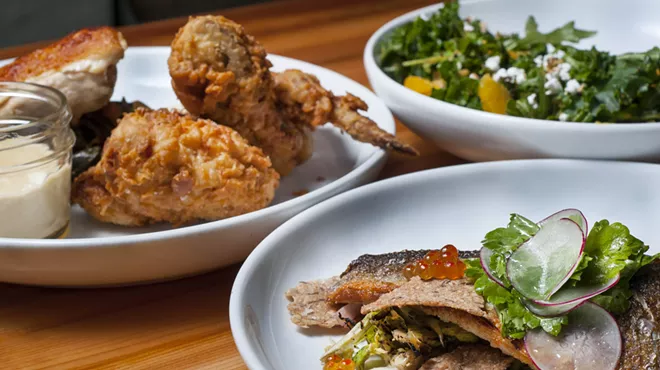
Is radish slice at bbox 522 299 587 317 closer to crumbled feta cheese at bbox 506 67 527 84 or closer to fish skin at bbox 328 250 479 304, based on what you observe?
fish skin at bbox 328 250 479 304

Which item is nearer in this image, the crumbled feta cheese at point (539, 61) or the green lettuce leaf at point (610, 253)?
the green lettuce leaf at point (610, 253)

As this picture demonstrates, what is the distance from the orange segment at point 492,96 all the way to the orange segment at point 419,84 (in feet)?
0.67

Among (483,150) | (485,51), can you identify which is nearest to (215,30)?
(483,150)

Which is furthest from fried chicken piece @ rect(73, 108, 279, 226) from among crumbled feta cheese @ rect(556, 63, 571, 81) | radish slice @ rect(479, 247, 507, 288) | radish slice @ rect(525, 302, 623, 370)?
crumbled feta cheese @ rect(556, 63, 571, 81)

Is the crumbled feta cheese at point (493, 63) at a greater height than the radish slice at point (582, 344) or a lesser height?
lesser

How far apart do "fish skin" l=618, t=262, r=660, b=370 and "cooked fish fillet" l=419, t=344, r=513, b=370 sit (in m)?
0.23

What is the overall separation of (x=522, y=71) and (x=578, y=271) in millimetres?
1357

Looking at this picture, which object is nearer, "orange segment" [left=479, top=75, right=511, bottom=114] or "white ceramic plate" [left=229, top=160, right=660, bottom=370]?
"white ceramic plate" [left=229, top=160, right=660, bottom=370]

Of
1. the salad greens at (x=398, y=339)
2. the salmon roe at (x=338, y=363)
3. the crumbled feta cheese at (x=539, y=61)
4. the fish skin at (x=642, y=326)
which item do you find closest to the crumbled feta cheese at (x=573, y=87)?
the crumbled feta cheese at (x=539, y=61)

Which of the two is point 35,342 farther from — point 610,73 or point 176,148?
point 610,73

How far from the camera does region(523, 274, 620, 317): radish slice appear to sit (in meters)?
1.45

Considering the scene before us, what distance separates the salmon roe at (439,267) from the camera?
165 centimetres

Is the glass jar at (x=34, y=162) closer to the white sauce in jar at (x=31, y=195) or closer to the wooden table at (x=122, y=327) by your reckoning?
the white sauce in jar at (x=31, y=195)

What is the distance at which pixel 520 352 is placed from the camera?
1.47 metres
